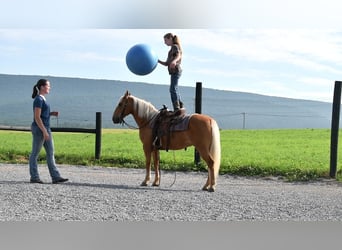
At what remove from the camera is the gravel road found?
6.05 metres

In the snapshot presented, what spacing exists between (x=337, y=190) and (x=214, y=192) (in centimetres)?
199

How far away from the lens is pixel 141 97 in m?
8.80

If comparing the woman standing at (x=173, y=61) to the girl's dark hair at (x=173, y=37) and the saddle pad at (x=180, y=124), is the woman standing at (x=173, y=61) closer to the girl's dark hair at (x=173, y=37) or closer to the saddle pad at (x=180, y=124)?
the girl's dark hair at (x=173, y=37)

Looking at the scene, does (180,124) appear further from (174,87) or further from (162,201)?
(162,201)

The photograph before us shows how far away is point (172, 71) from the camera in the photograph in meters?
7.45

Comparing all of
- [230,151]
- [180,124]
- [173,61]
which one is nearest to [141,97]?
[180,124]

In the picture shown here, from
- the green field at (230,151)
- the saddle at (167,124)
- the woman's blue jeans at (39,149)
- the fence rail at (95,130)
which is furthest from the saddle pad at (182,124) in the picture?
the fence rail at (95,130)

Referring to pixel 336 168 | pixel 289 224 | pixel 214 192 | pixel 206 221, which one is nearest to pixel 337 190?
pixel 336 168

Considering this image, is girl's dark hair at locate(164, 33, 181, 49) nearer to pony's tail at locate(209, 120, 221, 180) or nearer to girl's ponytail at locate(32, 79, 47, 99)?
pony's tail at locate(209, 120, 221, 180)

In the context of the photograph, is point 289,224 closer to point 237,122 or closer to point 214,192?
point 214,192

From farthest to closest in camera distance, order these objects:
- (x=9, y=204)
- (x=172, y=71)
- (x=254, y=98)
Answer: (x=254, y=98) → (x=172, y=71) → (x=9, y=204)

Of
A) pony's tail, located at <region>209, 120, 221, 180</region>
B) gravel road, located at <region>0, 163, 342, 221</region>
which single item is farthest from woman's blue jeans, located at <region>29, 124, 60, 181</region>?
pony's tail, located at <region>209, 120, 221, 180</region>

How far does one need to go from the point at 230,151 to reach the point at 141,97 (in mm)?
2706

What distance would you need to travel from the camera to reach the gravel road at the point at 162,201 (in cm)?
605
